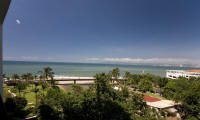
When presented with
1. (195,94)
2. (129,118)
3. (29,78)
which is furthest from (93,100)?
(29,78)

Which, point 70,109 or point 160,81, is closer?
point 70,109

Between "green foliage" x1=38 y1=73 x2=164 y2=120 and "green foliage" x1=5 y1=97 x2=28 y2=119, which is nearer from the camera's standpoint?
"green foliage" x1=38 y1=73 x2=164 y2=120

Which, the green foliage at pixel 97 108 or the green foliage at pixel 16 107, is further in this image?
the green foliage at pixel 16 107

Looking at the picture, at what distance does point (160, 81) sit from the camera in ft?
94.1

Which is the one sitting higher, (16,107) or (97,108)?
(97,108)

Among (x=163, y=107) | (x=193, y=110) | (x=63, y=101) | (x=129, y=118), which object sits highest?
(x=63, y=101)

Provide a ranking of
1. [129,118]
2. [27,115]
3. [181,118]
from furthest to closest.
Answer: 1. [181,118]
2. [27,115]
3. [129,118]

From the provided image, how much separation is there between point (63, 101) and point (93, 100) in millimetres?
3037

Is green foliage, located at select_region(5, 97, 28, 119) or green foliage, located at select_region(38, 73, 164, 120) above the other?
green foliage, located at select_region(38, 73, 164, 120)

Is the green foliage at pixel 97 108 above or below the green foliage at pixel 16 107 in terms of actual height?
above

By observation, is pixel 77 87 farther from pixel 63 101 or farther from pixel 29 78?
pixel 29 78

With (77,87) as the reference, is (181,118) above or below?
below

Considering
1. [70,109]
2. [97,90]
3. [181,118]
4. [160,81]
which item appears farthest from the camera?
[160,81]

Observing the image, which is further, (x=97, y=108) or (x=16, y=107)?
(x=16, y=107)
